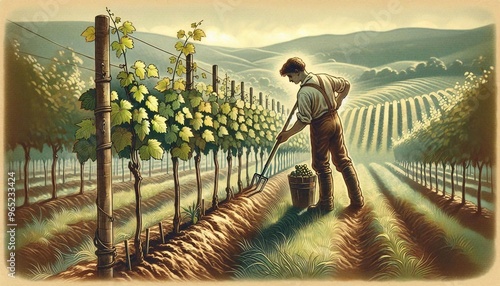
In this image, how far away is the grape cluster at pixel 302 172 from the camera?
12.1 feet

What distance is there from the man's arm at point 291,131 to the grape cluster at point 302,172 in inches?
9.1

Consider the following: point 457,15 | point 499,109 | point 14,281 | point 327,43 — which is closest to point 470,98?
point 499,109

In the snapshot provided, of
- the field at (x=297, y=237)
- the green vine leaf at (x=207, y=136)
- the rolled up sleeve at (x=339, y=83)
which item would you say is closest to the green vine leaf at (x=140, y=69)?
the green vine leaf at (x=207, y=136)

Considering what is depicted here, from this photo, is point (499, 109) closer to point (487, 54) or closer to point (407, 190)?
point (487, 54)

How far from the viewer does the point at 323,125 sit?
12.0 feet

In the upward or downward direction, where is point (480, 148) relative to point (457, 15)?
downward

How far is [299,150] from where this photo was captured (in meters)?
3.77

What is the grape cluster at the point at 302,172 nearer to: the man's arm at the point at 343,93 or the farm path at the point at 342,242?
the farm path at the point at 342,242

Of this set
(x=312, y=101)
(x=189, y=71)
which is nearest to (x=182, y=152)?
(x=189, y=71)

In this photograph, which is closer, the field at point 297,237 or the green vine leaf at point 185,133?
the green vine leaf at point 185,133

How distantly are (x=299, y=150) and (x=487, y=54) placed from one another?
1.56m

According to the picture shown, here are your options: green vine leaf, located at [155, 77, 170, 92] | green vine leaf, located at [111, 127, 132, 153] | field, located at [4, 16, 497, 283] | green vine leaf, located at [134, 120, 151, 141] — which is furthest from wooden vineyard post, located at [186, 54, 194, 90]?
green vine leaf, located at [111, 127, 132, 153]

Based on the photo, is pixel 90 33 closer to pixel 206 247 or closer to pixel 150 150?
pixel 150 150

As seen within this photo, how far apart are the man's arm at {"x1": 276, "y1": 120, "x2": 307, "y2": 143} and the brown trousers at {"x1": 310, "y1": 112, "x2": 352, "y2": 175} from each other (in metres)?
0.08
